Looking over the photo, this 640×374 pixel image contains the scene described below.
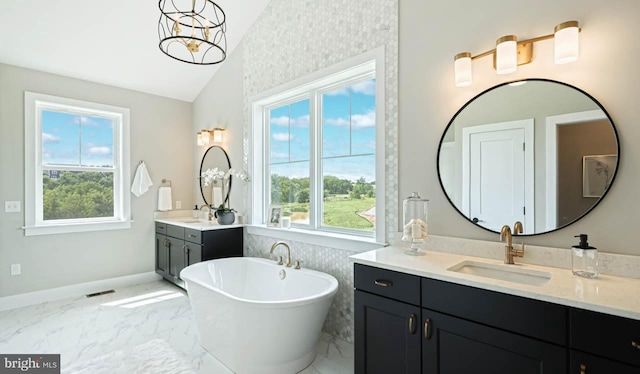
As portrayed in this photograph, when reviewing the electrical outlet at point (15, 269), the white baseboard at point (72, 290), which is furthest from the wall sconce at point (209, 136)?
the electrical outlet at point (15, 269)

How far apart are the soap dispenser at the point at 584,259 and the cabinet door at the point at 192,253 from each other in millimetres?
3296

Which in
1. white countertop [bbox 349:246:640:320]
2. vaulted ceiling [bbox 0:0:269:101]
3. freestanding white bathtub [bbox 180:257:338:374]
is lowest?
A: freestanding white bathtub [bbox 180:257:338:374]

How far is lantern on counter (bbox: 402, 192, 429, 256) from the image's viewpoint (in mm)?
2084

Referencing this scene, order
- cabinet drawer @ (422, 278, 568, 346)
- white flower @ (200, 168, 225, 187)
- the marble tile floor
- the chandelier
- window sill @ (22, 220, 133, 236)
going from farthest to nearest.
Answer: white flower @ (200, 168, 225, 187) → window sill @ (22, 220, 133, 236) → the chandelier → the marble tile floor → cabinet drawer @ (422, 278, 568, 346)

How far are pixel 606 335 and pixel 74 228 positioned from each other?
16.2ft

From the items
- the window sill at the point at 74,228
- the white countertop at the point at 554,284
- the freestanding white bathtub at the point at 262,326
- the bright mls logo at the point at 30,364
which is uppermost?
the white countertop at the point at 554,284

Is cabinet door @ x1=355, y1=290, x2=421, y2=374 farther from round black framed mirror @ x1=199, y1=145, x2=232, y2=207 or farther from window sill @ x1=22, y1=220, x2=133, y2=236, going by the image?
window sill @ x1=22, y1=220, x2=133, y2=236

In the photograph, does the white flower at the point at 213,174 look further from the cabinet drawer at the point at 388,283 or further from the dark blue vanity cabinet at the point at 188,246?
the cabinet drawer at the point at 388,283

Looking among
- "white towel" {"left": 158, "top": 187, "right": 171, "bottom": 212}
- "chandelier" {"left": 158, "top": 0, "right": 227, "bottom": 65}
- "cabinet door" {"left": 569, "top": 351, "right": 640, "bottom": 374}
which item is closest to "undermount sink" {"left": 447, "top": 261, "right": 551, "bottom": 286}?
"cabinet door" {"left": 569, "top": 351, "right": 640, "bottom": 374}

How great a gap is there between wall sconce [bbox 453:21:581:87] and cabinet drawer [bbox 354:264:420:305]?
1255 mm

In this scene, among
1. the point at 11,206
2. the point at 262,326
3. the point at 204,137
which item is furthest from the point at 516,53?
the point at 11,206

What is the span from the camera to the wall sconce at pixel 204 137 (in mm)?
4457

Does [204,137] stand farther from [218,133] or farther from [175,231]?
[175,231]

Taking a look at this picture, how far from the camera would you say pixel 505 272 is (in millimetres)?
1730
